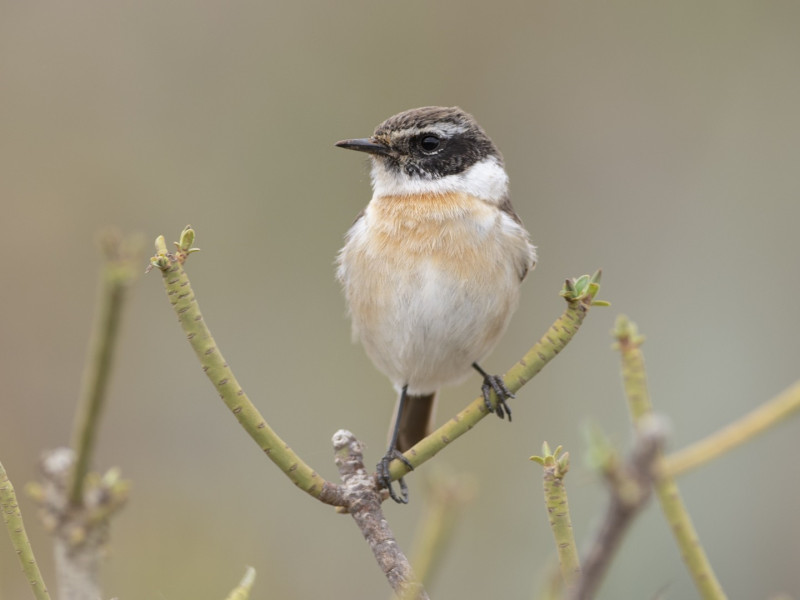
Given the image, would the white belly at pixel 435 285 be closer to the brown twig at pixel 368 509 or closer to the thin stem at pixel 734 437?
the brown twig at pixel 368 509

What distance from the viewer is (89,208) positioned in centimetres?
673

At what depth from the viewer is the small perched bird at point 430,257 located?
3.71 meters

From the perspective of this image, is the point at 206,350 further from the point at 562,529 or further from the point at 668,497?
the point at 668,497

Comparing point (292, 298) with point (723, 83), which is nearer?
point (292, 298)

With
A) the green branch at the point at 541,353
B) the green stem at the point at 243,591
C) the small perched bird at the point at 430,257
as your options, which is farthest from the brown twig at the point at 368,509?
the small perched bird at the point at 430,257

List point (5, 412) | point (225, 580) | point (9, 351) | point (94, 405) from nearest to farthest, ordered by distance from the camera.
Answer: point (94, 405) → point (225, 580) → point (5, 412) → point (9, 351)

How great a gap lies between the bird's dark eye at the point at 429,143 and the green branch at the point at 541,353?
276 centimetres

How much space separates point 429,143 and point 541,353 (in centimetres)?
285

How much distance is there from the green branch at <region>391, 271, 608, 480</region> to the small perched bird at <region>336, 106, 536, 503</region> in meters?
1.80

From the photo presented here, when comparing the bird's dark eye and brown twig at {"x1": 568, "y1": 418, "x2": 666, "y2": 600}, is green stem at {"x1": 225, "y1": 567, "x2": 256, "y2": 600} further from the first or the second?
the bird's dark eye

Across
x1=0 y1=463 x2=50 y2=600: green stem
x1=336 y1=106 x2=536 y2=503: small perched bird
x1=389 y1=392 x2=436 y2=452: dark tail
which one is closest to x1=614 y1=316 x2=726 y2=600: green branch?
x1=0 y1=463 x2=50 y2=600: green stem

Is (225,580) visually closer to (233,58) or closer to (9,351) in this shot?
(9,351)

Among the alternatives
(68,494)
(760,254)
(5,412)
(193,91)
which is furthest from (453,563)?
(68,494)

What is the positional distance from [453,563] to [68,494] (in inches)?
210
